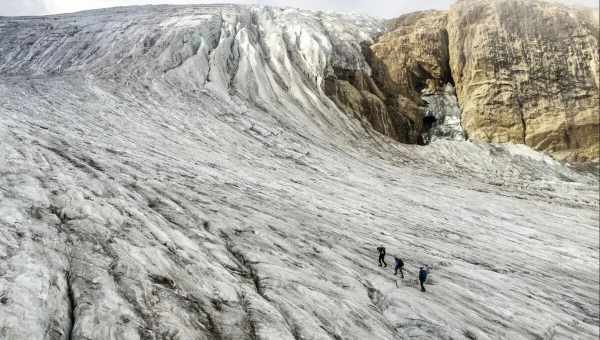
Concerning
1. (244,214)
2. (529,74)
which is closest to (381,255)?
(244,214)

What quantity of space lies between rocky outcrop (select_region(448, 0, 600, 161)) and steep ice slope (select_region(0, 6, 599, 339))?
5068mm

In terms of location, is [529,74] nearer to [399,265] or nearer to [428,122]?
[428,122]

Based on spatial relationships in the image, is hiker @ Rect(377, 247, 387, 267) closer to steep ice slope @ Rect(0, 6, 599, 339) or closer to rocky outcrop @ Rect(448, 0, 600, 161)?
steep ice slope @ Rect(0, 6, 599, 339)

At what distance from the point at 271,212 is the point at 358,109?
3293cm

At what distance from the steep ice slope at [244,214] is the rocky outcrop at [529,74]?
16.6 ft

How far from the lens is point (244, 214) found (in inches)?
746

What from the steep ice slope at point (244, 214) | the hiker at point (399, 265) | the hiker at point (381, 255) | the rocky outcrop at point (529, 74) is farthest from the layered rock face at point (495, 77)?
the hiker at point (399, 265)

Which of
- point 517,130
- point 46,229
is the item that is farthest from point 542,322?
point 517,130

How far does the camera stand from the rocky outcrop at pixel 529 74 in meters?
52.5

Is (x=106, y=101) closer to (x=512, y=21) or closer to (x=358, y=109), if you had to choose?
(x=358, y=109)

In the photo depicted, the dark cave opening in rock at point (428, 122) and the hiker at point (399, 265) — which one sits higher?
the hiker at point (399, 265)

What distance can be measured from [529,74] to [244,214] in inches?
1909

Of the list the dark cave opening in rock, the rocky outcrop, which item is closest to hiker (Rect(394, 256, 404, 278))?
the rocky outcrop

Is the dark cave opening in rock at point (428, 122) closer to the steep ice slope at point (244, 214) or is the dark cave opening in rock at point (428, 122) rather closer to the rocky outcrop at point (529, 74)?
the rocky outcrop at point (529, 74)
